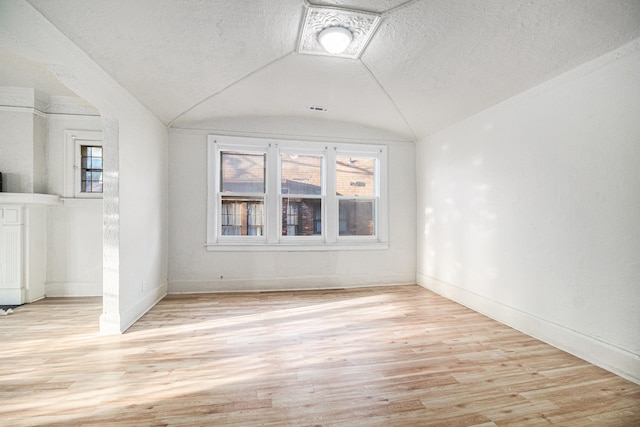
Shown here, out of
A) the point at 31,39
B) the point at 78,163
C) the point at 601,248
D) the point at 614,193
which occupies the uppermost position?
the point at 31,39

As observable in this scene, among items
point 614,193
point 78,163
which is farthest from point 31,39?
point 614,193

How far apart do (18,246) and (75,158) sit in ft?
4.34

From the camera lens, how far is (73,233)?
4152 millimetres

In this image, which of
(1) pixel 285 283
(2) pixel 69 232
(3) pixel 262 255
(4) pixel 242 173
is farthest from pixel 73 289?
(1) pixel 285 283

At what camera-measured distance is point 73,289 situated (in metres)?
4.17

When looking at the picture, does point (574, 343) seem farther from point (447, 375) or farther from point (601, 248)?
point (447, 375)

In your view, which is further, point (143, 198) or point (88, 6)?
point (143, 198)

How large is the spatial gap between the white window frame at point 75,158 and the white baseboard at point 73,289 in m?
1.23

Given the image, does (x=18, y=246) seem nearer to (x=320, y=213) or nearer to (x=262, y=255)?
(x=262, y=255)

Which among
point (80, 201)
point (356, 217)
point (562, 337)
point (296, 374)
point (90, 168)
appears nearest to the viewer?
point (296, 374)

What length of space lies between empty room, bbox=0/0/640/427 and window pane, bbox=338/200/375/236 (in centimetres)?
2

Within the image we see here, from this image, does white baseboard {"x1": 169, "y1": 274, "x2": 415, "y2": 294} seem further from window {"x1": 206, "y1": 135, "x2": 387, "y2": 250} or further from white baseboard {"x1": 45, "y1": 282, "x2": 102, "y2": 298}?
white baseboard {"x1": 45, "y1": 282, "x2": 102, "y2": 298}

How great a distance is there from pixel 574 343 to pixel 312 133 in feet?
13.0

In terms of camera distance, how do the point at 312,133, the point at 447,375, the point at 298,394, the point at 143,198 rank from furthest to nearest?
1. the point at 312,133
2. the point at 143,198
3. the point at 447,375
4. the point at 298,394
